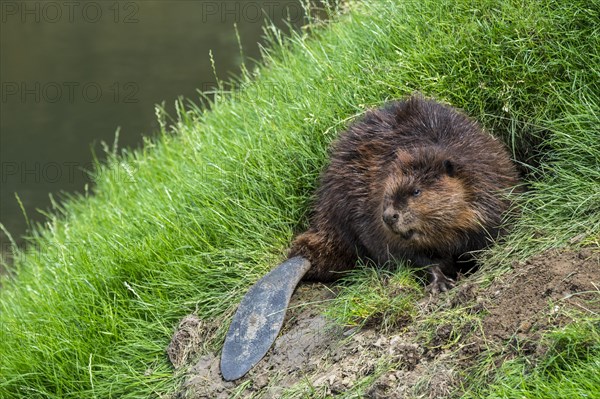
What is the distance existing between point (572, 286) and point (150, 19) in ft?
30.1

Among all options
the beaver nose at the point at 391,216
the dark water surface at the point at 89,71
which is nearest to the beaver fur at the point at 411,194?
the beaver nose at the point at 391,216

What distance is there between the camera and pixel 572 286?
12.0ft

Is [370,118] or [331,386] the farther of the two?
[370,118]

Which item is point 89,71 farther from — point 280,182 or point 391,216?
point 391,216

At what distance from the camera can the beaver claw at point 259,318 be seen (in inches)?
170

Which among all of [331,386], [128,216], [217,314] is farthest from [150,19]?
[331,386]

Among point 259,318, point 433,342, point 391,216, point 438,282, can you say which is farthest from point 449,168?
point 259,318

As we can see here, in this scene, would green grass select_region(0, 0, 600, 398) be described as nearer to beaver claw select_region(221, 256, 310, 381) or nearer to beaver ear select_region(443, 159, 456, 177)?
beaver claw select_region(221, 256, 310, 381)

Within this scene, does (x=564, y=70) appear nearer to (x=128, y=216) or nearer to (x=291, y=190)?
(x=291, y=190)

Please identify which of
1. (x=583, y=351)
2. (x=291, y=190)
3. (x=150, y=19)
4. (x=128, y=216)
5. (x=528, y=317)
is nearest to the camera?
(x=583, y=351)

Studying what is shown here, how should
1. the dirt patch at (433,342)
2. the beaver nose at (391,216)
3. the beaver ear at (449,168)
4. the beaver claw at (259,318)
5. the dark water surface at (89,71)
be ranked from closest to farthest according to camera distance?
the dirt patch at (433,342)
the beaver nose at (391,216)
the beaver ear at (449,168)
the beaver claw at (259,318)
the dark water surface at (89,71)

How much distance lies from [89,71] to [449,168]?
758 centimetres

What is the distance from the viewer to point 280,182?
4941mm

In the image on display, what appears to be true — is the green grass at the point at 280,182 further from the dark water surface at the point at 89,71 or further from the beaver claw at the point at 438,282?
the dark water surface at the point at 89,71
